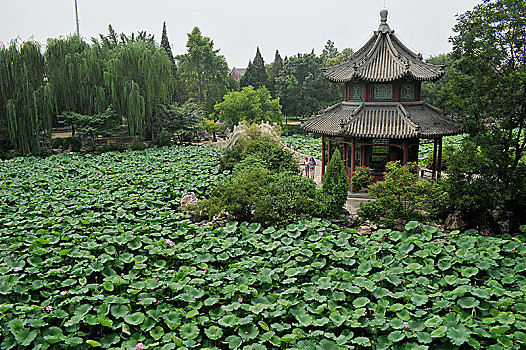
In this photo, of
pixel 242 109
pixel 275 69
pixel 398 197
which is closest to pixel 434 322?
pixel 398 197

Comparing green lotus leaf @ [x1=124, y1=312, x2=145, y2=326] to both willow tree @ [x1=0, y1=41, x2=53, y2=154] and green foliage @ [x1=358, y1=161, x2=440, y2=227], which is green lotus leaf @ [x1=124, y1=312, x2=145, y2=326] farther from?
willow tree @ [x1=0, y1=41, x2=53, y2=154]

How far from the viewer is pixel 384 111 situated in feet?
40.1

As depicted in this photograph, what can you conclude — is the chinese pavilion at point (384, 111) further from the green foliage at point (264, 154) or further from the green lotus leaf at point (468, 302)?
the green lotus leaf at point (468, 302)

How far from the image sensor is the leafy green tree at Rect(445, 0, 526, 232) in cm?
915

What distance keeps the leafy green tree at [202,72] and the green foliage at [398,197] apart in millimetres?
21681

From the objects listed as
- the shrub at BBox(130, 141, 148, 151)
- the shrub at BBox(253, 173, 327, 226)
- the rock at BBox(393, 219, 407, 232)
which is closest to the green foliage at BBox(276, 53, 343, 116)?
Result: the shrub at BBox(130, 141, 148, 151)

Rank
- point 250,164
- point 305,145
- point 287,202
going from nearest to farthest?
point 287,202
point 250,164
point 305,145

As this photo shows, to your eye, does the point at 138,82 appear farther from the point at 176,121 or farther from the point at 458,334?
the point at 458,334

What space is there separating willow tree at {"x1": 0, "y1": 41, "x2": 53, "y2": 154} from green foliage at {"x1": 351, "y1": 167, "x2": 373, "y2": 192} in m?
14.1

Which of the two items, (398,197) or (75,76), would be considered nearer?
(398,197)

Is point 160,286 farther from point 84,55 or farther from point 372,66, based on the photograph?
point 84,55

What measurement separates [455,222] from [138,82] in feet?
55.7

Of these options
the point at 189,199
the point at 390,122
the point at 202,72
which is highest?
the point at 202,72

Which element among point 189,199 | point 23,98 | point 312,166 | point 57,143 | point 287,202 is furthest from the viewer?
point 57,143
